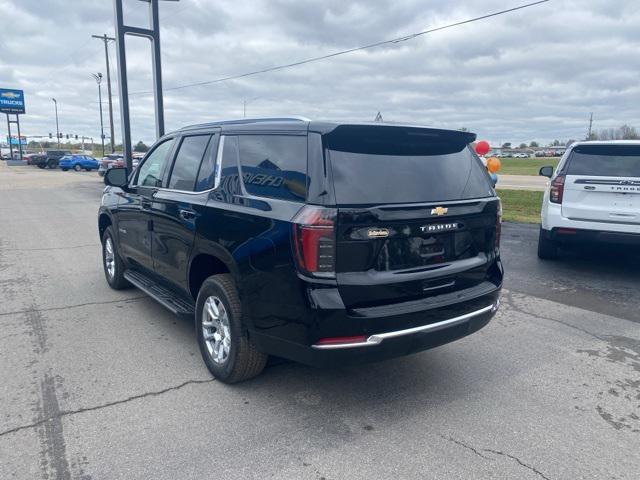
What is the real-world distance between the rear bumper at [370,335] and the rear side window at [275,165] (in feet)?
2.55

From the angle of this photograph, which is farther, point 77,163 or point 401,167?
point 77,163

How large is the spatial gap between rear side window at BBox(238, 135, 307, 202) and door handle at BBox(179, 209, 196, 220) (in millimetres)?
627

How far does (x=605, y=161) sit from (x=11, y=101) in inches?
3089

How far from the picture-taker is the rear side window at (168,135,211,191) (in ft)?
14.1

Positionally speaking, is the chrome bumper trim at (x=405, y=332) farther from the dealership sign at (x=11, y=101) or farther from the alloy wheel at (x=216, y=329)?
the dealership sign at (x=11, y=101)

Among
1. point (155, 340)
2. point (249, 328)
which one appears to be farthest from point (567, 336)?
point (155, 340)

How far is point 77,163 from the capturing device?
154 feet

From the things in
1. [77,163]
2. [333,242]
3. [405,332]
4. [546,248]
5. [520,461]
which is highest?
[77,163]

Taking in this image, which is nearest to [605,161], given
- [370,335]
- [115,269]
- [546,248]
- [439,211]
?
[546,248]

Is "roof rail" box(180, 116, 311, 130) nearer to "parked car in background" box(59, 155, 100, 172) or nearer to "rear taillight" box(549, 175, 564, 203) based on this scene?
"rear taillight" box(549, 175, 564, 203)

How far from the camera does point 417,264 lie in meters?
3.28

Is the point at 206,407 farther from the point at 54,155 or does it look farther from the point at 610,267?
the point at 54,155

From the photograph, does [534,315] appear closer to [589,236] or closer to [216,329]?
[589,236]

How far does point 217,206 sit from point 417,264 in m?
1.51
